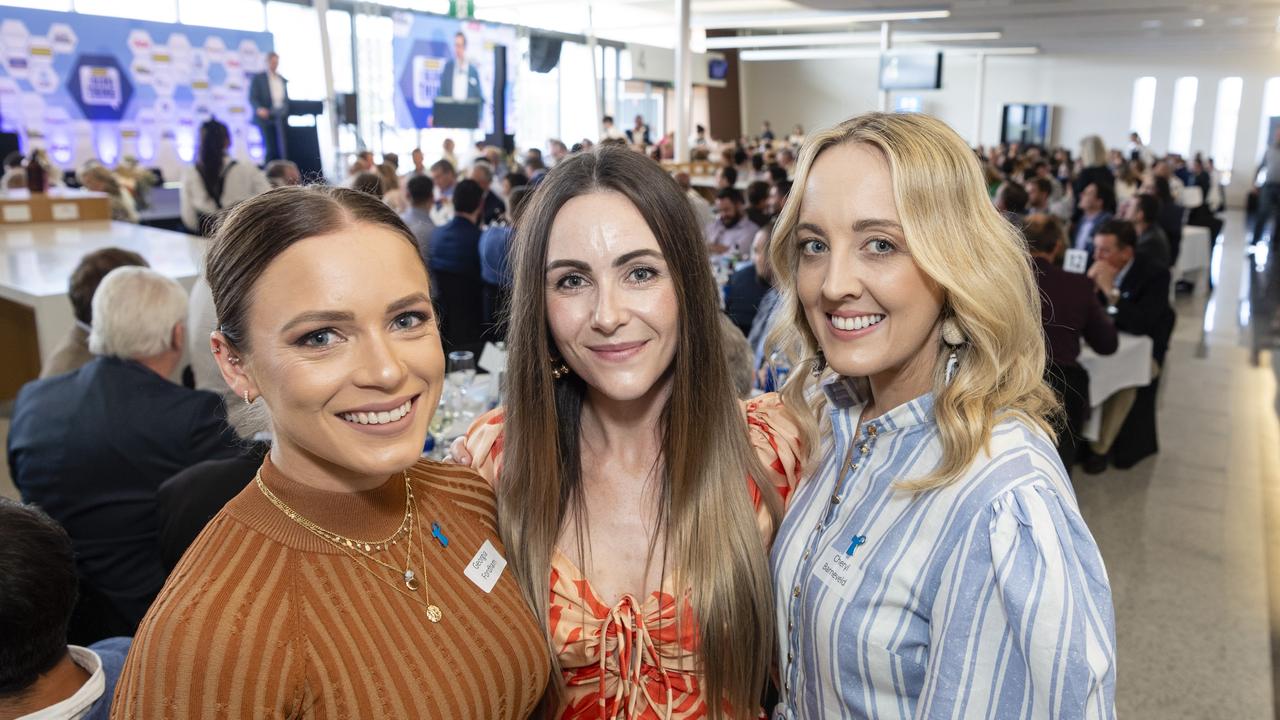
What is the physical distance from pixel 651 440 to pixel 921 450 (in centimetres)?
52

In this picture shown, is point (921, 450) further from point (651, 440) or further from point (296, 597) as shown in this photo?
point (296, 597)

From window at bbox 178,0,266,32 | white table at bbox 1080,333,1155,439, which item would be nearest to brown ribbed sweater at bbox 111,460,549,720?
white table at bbox 1080,333,1155,439

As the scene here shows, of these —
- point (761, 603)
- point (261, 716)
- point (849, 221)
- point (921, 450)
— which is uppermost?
point (849, 221)

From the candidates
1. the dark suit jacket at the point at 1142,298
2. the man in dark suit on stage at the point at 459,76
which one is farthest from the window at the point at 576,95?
the dark suit jacket at the point at 1142,298

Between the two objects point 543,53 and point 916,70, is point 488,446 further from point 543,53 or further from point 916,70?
point 916,70

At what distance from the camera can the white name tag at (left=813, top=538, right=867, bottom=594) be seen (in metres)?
1.28

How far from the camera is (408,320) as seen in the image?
114 cm

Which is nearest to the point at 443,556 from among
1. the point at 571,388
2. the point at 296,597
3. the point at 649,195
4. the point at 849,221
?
the point at 296,597

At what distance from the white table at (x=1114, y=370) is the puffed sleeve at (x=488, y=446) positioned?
3.86m

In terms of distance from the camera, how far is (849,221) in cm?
127

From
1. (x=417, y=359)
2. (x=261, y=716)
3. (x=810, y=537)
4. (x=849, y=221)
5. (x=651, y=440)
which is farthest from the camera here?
(x=651, y=440)

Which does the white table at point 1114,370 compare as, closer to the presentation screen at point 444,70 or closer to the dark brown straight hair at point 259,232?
the dark brown straight hair at point 259,232

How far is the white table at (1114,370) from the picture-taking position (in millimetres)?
4781

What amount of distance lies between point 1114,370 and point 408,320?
4783mm
